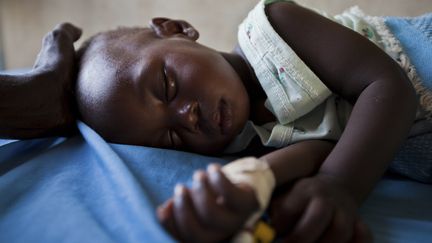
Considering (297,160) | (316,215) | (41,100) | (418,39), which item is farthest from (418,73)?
(41,100)

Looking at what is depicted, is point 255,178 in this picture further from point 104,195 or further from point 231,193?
point 104,195

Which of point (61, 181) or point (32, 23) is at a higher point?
point (61, 181)

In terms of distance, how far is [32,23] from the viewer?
7.19ft

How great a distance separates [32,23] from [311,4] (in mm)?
1361

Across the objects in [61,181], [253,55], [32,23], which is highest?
[253,55]

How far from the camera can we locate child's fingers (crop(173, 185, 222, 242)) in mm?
406

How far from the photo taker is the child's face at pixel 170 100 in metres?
0.78

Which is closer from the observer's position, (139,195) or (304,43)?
(139,195)

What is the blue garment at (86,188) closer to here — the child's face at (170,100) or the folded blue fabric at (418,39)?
the child's face at (170,100)

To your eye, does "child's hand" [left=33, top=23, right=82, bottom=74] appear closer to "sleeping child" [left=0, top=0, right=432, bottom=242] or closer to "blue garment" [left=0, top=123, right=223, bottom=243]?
"sleeping child" [left=0, top=0, right=432, bottom=242]

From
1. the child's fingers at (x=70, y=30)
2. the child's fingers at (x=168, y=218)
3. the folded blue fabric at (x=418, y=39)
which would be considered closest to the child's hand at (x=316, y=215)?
the child's fingers at (x=168, y=218)

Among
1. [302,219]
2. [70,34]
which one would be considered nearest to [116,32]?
[70,34]

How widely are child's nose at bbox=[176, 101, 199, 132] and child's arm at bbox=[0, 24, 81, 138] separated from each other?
0.25 meters

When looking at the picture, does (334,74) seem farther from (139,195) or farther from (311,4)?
(311,4)
